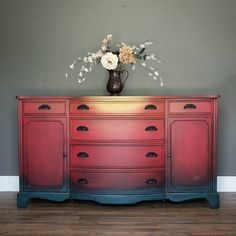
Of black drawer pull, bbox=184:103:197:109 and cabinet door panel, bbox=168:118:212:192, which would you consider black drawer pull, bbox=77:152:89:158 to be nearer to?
cabinet door panel, bbox=168:118:212:192

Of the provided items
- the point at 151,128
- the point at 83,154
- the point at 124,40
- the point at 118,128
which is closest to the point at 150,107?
the point at 151,128

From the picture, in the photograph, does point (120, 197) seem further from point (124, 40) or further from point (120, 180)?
point (124, 40)

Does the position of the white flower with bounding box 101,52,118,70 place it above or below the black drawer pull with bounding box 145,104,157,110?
above

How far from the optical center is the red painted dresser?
2.77m

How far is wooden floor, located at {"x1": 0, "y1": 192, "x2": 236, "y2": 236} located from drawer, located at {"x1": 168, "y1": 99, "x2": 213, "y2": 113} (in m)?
0.83

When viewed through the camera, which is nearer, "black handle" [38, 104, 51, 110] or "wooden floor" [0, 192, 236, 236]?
A: "wooden floor" [0, 192, 236, 236]

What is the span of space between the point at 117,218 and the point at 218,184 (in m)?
1.29

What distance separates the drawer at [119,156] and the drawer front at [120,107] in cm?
29

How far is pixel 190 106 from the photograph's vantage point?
9.12 feet

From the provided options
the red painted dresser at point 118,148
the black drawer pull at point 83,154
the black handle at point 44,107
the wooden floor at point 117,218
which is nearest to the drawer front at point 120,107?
the red painted dresser at point 118,148

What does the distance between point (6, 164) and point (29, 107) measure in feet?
2.97

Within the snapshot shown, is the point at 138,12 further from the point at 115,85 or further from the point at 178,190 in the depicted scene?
the point at 178,190

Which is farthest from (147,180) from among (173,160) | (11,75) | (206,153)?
(11,75)

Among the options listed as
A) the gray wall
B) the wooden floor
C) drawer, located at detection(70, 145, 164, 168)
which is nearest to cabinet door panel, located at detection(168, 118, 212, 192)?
drawer, located at detection(70, 145, 164, 168)
